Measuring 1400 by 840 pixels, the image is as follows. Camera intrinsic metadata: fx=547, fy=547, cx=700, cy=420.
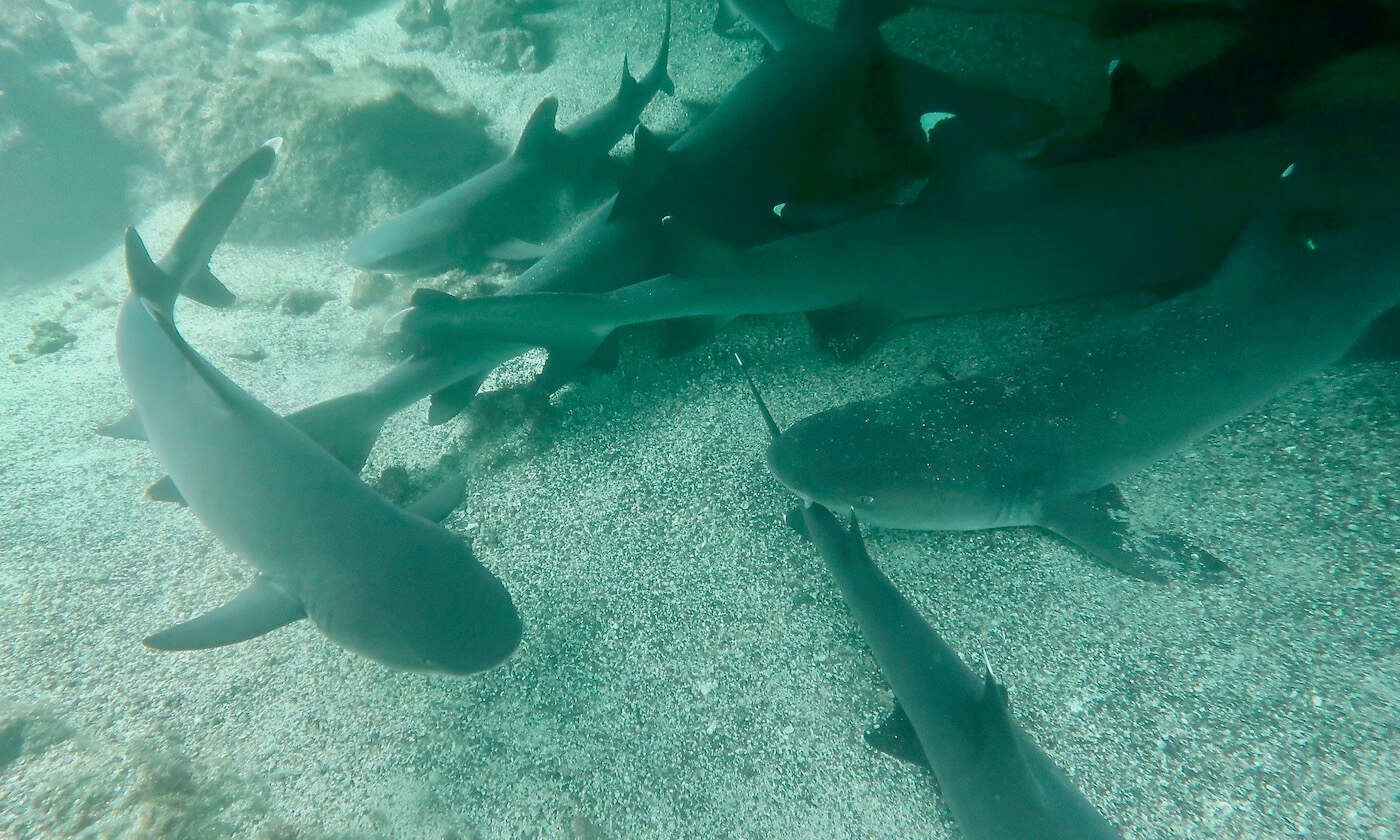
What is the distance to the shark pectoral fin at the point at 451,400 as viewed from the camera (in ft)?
12.0

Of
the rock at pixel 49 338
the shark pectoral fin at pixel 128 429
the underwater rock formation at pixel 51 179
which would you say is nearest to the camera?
the shark pectoral fin at pixel 128 429

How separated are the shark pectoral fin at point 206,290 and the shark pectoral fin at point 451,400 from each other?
7.26 ft

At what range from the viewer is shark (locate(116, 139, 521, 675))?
7.67 ft

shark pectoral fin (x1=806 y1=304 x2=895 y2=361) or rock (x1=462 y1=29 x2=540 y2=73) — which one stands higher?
rock (x1=462 y1=29 x2=540 y2=73)

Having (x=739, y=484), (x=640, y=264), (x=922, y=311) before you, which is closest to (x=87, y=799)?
(x=739, y=484)

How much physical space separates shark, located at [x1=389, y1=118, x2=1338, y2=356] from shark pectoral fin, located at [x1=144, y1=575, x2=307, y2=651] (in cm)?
161

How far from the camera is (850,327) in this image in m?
3.39

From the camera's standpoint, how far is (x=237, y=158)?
244 inches

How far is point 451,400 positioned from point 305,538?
134 cm

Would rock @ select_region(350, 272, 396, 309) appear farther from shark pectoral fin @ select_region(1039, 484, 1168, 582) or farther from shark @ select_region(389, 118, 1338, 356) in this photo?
shark pectoral fin @ select_region(1039, 484, 1168, 582)

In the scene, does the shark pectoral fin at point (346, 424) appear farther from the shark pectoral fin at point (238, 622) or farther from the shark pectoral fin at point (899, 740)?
the shark pectoral fin at point (899, 740)

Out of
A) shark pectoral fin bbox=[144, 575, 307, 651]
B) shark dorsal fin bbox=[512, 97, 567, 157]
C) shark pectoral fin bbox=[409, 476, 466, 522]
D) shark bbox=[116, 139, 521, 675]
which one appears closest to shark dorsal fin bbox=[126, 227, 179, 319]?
shark bbox=[116, 139, 521, 675]

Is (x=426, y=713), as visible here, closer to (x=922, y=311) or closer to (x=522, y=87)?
(x=922, y=311)

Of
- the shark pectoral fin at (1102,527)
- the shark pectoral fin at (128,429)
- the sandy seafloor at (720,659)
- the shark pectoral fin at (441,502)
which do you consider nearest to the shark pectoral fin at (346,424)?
the sandy seafloor at (720,659)
